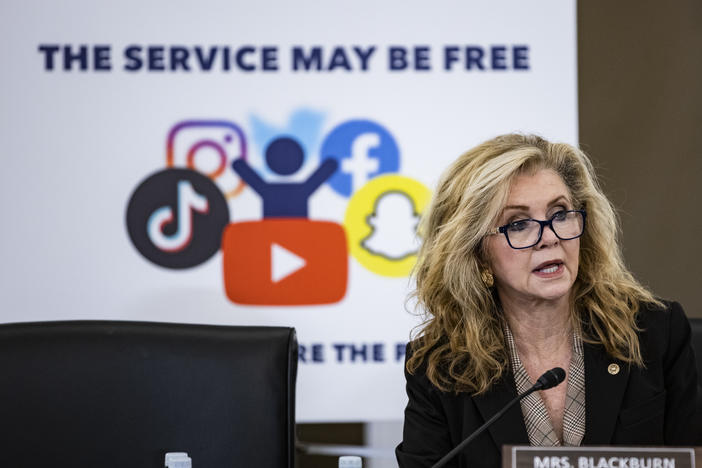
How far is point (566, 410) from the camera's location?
1.81 meters

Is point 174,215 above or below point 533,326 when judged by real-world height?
above

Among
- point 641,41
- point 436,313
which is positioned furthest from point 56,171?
point 641,41

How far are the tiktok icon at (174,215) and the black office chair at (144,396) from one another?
658 millimetres

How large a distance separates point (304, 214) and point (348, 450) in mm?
728

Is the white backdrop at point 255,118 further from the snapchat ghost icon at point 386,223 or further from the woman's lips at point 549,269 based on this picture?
the woman's lips at point 549,269

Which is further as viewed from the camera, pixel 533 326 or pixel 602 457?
pixel 533 326

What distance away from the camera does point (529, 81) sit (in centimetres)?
248

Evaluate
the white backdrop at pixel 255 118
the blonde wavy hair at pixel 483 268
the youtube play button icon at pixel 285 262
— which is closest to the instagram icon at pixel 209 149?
the white backdrop at pixel 255 118

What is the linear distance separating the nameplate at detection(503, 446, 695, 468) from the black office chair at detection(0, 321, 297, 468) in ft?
2.40

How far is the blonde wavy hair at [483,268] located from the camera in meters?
1.86

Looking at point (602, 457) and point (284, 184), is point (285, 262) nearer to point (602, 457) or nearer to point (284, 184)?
point (284, 184)

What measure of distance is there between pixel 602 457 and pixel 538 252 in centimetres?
77

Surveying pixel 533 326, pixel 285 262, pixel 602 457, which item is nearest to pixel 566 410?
pixel 533 326

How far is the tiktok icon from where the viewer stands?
2436mm
